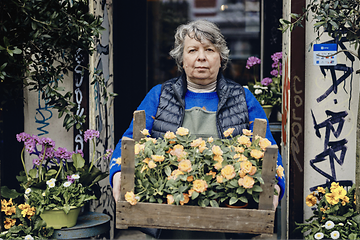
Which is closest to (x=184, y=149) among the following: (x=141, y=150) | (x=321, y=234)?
(x=141, y=150)

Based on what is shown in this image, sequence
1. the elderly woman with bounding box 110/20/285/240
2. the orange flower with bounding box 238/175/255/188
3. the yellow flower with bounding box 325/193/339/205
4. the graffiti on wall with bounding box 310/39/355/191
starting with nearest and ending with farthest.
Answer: the orange flower with bounding box 238/175/255/188 < the elderly woman with bounding box 110/20/285/240 < the yellow flower with bounding box 325/193/339/205 < the graffiti on wall with bounding box 310/39/355/191

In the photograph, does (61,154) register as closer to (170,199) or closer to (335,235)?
(170,199)

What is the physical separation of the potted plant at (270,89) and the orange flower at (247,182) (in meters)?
2.42

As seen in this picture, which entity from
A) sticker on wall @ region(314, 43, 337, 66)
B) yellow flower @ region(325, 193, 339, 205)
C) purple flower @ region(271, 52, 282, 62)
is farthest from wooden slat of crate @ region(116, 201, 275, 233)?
purple flower @ region(271, 52, 282, 62)

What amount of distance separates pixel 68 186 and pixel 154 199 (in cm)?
150

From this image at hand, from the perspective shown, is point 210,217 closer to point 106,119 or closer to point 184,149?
point 184,149

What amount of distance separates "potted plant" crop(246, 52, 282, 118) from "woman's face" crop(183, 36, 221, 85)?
178cm

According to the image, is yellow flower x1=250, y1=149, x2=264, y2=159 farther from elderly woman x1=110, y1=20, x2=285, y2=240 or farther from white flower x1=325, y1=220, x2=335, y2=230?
white flower x1=325, y1=220, x2=335, y2=230

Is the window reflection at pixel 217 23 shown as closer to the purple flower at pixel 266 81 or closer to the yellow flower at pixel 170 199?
the purple flower at pixel 266 81

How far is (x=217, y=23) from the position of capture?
4.32 m

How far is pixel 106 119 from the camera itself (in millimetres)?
3838

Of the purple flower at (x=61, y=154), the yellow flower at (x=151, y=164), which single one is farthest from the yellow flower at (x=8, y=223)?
the yellow flower at (x=151, y=164)

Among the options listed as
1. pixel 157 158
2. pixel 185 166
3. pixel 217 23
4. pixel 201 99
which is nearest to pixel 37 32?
pixel 201 99

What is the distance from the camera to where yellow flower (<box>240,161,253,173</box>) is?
58.7 inches
